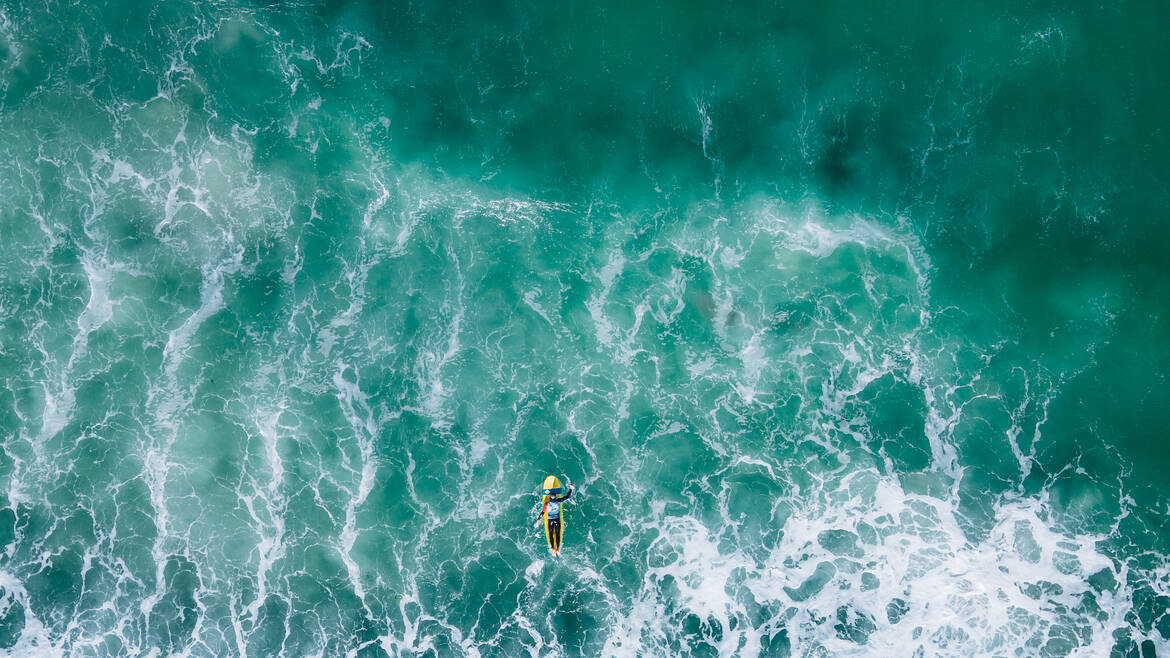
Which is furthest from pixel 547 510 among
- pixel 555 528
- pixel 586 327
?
pixel 586 327

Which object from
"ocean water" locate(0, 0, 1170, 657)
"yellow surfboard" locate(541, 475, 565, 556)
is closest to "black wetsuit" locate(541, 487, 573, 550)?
"yellow surfboard" locate(541, 475, 565, 556)

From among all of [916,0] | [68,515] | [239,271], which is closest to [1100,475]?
[916,0]

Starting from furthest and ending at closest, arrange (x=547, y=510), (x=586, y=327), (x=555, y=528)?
(x=586, y=327) < (x=555, y=528) < (x=547, y=510)

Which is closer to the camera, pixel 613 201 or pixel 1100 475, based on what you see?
pixel 1100 475

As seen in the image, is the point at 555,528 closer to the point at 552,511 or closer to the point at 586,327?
the point at 552,511

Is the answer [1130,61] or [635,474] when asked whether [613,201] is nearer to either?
[635,474]

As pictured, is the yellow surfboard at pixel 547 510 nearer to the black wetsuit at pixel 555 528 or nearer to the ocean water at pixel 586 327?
the black wetsuit at pixel 555 528
